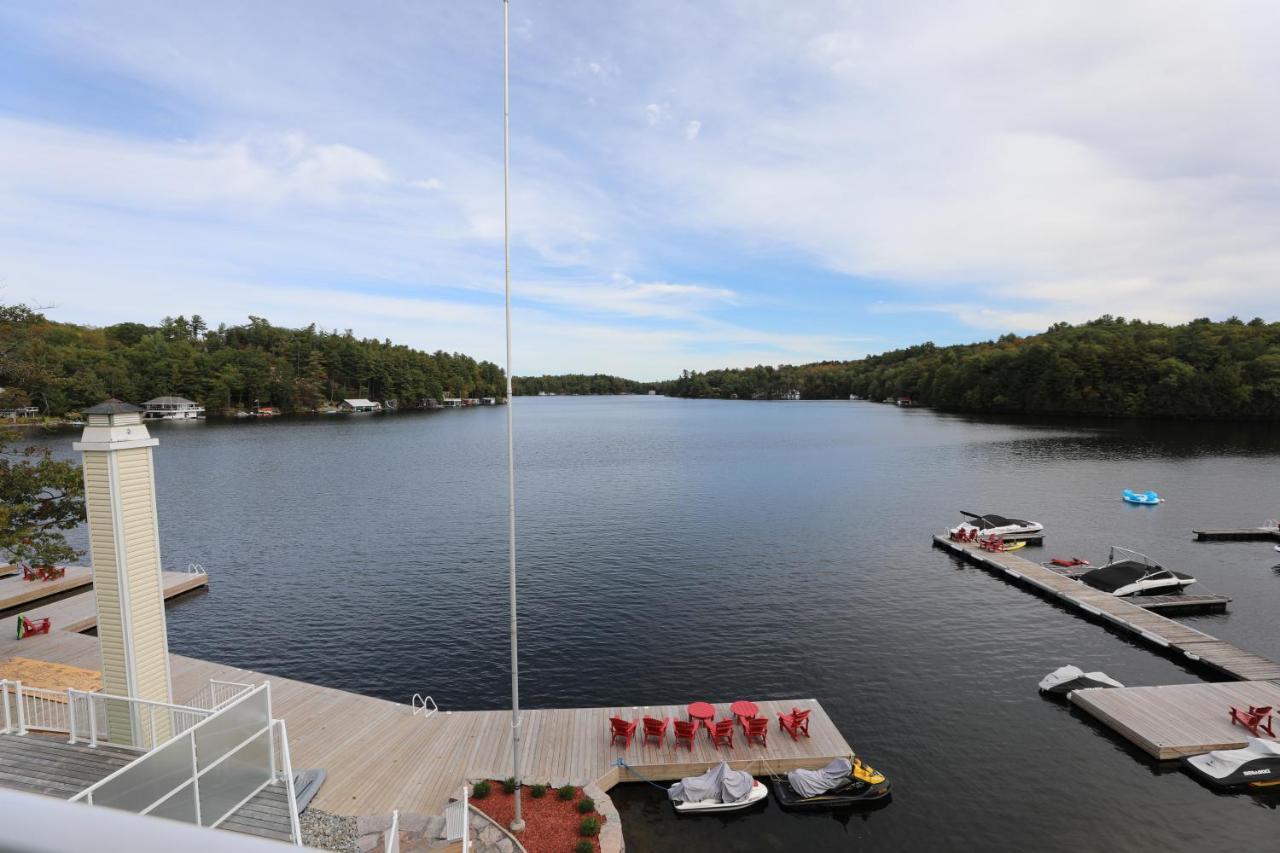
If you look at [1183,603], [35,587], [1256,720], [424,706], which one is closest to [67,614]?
[35,587]

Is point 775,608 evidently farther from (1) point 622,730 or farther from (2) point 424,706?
(2) point 424,706

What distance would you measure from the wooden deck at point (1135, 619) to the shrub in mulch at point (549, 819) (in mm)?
28162

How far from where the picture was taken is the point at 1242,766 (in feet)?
68.8

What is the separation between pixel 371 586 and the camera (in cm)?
3884

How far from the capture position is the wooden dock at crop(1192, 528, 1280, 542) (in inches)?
1998

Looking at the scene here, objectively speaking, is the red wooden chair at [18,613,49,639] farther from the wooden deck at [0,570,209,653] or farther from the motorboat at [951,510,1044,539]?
the motorboat at [951,510,1044,539]

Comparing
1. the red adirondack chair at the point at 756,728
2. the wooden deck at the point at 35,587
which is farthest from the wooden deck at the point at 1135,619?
the wooden deck at the point at 35,587

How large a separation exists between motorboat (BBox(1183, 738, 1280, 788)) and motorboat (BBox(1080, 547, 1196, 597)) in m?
17.8

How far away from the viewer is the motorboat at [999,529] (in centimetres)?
4872

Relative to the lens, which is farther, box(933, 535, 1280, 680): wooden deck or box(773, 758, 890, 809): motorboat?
box(933, 535, 1280, 680): wooden deck

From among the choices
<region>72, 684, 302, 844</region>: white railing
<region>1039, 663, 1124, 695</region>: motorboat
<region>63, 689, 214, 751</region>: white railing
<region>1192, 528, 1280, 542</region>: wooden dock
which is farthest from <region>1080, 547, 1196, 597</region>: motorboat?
<region>63, 689, 214, 751</region>: white railing

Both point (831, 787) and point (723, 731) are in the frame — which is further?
point (723, 731)

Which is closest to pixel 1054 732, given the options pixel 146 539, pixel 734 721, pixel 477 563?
pixel 734 721

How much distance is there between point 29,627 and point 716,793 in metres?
31.8
